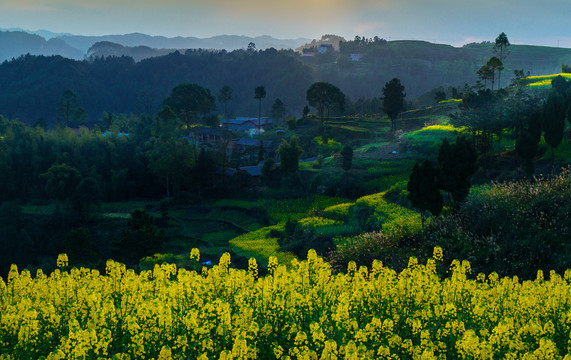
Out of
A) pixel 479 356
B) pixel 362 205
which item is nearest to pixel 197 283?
pixel 479 356

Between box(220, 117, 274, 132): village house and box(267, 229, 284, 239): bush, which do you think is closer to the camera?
box(267, 229, 284, 239): bush

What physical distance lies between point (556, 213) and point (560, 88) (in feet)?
86.6

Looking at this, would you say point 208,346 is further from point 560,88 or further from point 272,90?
point 272,90

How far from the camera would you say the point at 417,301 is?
10633 mm

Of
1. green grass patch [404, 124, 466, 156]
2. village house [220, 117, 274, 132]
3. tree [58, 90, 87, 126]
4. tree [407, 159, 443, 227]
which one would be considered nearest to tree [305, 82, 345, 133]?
green grass patch [404, 124, 466, 156]

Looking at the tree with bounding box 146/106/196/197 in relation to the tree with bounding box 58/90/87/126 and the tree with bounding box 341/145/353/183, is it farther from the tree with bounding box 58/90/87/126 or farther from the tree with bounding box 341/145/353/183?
the tree with bounding box 58/90/87/126

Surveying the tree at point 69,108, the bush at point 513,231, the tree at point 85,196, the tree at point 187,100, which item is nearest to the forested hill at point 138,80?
the tree at point 69,108

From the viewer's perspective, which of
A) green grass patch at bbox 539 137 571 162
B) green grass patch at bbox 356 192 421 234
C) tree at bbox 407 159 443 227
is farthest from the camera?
green grass patch at bbox 539 137 571 162

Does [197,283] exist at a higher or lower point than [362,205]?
higher

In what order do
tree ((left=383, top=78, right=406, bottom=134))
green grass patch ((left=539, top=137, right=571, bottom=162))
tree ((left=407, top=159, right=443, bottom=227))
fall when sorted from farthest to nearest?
tree ((left=383, top=78, right=406, bottom=134)), green grass patch ((left=539, top=137, right=571, bottom=162)), tree ((left=407, top=159, right=443, bottom=227))

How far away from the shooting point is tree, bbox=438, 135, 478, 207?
2286 cm

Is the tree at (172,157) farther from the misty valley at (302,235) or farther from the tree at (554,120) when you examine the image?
the tree at (554,120)

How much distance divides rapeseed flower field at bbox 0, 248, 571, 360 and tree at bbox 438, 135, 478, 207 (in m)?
10.6

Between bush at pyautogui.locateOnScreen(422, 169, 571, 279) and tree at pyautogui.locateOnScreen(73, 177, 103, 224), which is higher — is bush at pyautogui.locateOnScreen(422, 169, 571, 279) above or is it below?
above
